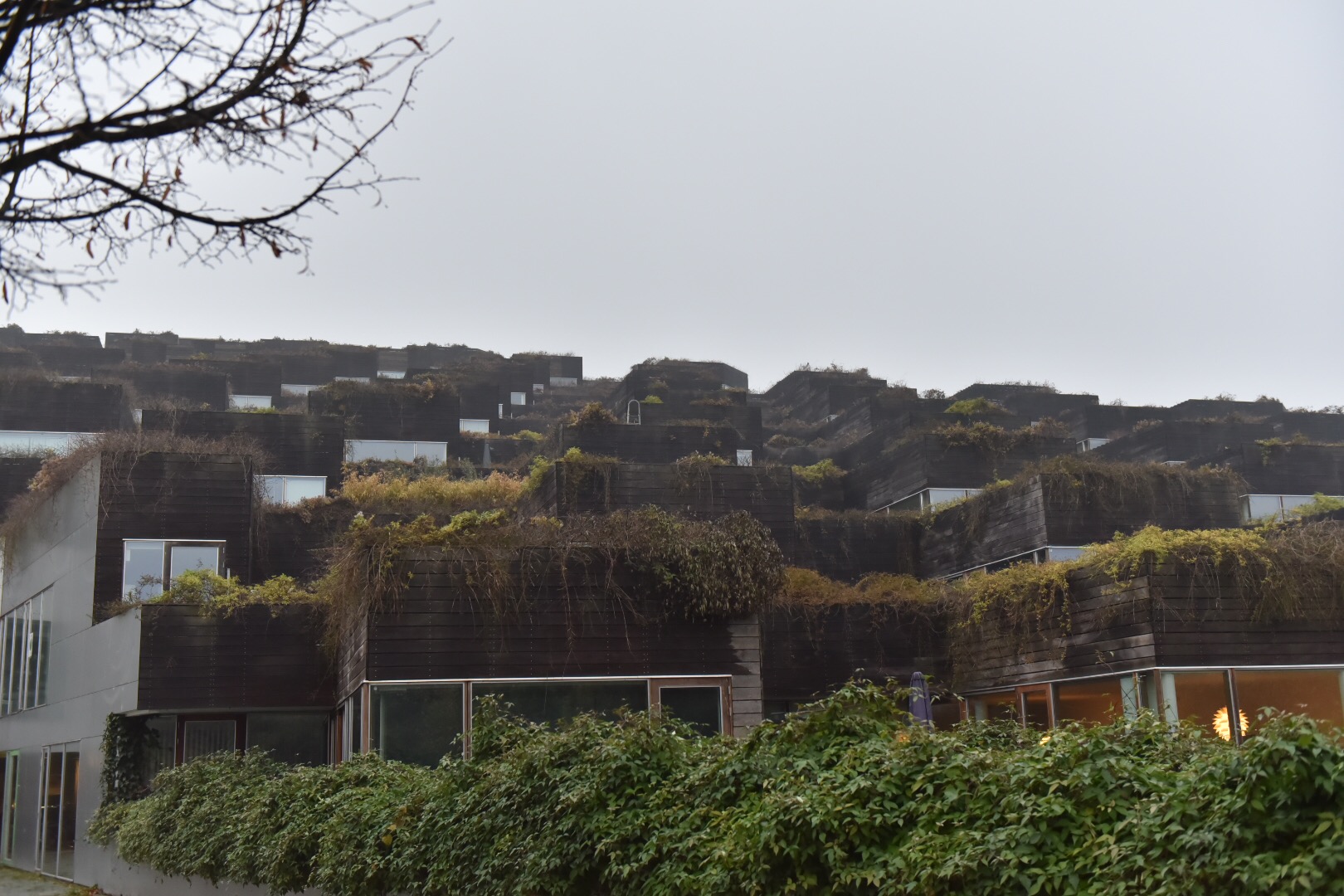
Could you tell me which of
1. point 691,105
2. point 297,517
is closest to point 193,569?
point 297,517

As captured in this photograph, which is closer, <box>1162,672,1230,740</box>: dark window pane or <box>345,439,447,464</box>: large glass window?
<box>1162,672,1230,740</box>: dark window pane

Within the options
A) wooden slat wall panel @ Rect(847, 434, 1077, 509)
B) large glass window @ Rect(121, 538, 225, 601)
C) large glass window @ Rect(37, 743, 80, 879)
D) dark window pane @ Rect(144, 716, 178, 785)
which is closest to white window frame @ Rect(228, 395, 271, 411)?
wooden slat wall panel @ Rect(847, 434, 1077, 509)

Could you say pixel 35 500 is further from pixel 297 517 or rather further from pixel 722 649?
pixel 722 649

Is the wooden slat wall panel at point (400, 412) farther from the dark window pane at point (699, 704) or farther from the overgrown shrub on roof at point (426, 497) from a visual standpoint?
the dark window pane at point (699, 704)

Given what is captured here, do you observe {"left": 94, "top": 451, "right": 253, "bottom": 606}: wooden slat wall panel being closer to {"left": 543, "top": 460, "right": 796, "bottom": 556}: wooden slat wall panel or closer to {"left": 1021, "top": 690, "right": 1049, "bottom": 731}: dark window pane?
{"left": 543, "top": 460, "right": 796, "bottom": 556}: wooden slat wall panel

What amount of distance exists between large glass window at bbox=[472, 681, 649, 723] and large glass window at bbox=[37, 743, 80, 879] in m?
9.02

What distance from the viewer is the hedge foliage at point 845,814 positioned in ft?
12.9

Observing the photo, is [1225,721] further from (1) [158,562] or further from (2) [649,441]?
(2) [649,441]

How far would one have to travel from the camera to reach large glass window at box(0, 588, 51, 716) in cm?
2341

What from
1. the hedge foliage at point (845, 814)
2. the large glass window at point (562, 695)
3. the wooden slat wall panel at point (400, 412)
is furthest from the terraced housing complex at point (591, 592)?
the wooden slat wall panel at point (400, 412)

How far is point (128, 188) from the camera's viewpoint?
18.3ft

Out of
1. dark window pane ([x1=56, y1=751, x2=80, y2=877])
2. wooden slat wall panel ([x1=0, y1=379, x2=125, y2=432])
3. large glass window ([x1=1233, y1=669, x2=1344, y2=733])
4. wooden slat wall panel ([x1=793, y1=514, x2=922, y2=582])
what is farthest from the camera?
wooden slat wall panel ([x1=0, y1=379, x2=125, y2=432])

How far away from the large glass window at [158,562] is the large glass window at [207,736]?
81.1 inches

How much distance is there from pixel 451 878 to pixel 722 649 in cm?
825
